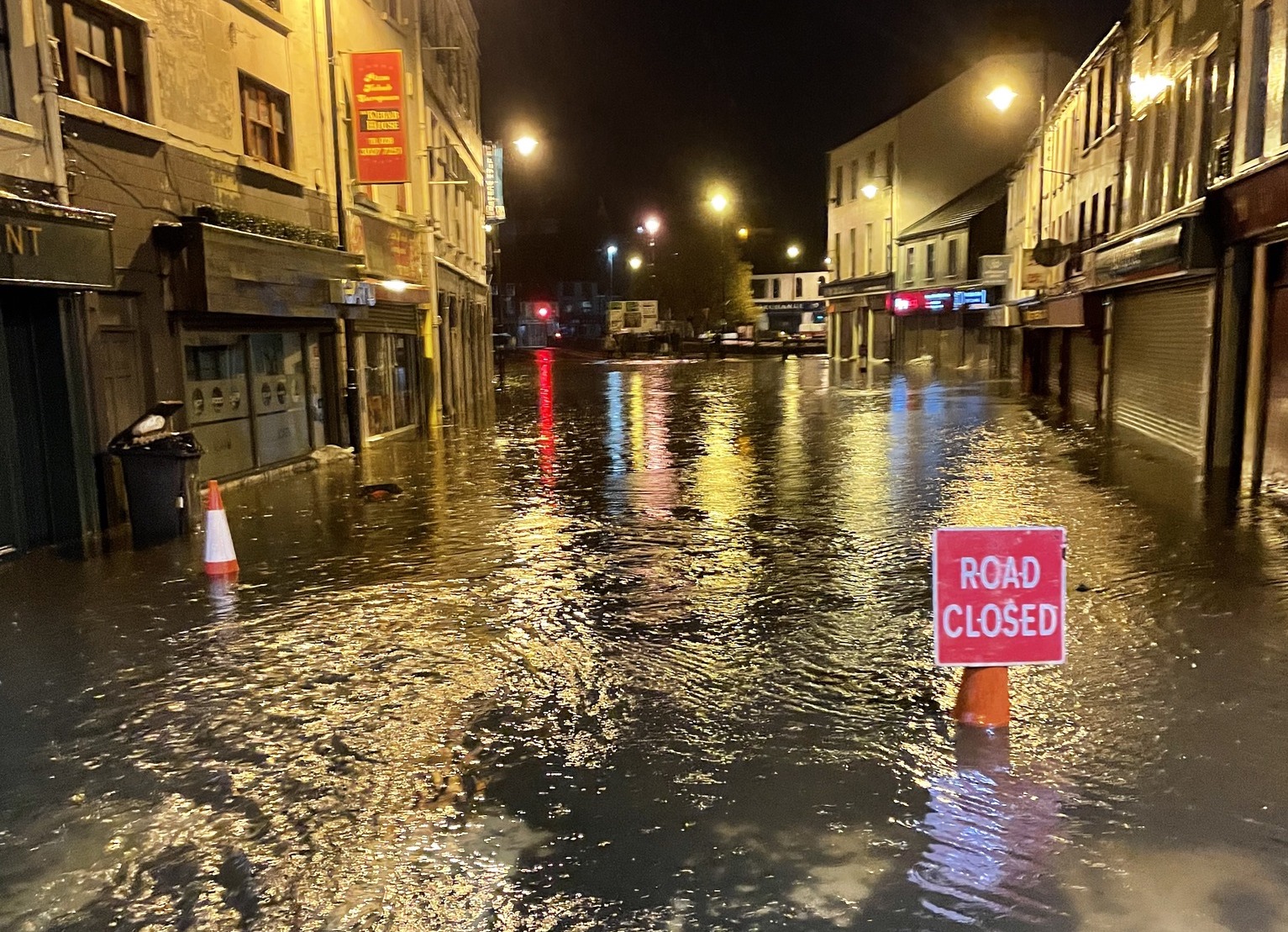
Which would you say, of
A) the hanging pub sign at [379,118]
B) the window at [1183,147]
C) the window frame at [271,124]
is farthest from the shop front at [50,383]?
the window at [1183,147]

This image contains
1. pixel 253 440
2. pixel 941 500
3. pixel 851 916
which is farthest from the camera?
pixel 253 440

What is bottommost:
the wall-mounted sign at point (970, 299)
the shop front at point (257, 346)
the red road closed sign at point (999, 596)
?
the red road closed sign at point (999, 596)

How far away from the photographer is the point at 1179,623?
21.4ft

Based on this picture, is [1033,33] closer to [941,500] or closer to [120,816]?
[941,500]

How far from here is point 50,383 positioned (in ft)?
30.8

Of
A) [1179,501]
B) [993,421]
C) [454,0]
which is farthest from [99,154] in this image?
[454,0]

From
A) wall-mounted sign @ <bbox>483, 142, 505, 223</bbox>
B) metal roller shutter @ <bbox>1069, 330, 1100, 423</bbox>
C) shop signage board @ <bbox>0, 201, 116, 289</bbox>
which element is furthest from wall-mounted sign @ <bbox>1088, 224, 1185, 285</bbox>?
wall-mounted sign @ <bbox>483, 142, 505, 223</bbox>

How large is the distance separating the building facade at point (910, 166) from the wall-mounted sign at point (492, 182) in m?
18.2

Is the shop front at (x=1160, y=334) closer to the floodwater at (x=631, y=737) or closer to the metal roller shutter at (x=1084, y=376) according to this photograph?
the metal roller shutter at (x=1084, y=376)

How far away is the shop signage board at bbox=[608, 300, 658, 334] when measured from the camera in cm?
7200

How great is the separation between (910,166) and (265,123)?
3980 centimetres

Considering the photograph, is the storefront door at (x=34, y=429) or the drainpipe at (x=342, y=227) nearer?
the storefront door at (x=34, y=429)

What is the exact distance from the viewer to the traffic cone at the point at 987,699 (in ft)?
16.2

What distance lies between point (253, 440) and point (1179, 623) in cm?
1164
